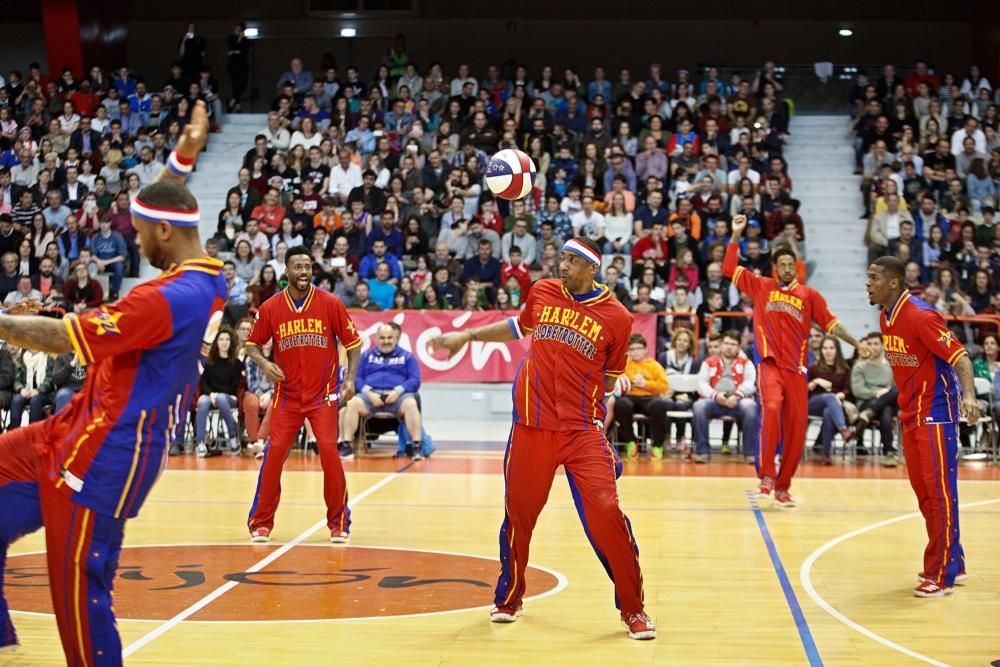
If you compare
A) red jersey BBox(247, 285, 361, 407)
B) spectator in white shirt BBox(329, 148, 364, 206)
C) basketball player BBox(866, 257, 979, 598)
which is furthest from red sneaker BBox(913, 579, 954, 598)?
spectator in white shirt BBox(329, 148, 364, 206)

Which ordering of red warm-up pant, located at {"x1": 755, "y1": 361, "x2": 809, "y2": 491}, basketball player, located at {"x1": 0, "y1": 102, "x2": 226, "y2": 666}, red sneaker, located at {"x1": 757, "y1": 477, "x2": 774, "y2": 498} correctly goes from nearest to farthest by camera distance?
basketball player, located at {"x1": 0, "y1": 102, "x2": 226, "y2": 666}
red warm-up pant, located at {"x1": 755, "y1": 361, "x2": 809, "y2": 491}
red sneaker, located at {"x1": 757, "y1": 477, "x2": 774, "y2": 498}

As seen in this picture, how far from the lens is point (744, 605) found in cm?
795

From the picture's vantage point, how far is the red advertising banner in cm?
1855

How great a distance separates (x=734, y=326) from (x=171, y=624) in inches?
491

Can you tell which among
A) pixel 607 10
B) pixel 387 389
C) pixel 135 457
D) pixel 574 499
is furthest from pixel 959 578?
pixel 607 10

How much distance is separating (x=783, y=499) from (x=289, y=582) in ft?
18.2

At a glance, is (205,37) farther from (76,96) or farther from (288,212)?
(288,212)

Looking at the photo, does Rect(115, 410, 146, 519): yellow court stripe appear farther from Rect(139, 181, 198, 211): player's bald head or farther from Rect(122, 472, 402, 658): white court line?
Rect(122, 472, 402, 658): white court line

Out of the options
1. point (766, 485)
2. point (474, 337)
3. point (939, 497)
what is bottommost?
point (766, 485)

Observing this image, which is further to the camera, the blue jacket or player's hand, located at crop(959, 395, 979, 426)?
the blue jacket

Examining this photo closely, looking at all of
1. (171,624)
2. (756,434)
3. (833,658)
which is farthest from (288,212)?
Result: (833,658)

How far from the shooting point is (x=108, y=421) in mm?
5133

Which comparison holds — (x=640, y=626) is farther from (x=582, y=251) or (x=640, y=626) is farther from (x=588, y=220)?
(x=588, y=220)

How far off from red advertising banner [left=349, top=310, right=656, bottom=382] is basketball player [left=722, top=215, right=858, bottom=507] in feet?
21.6
